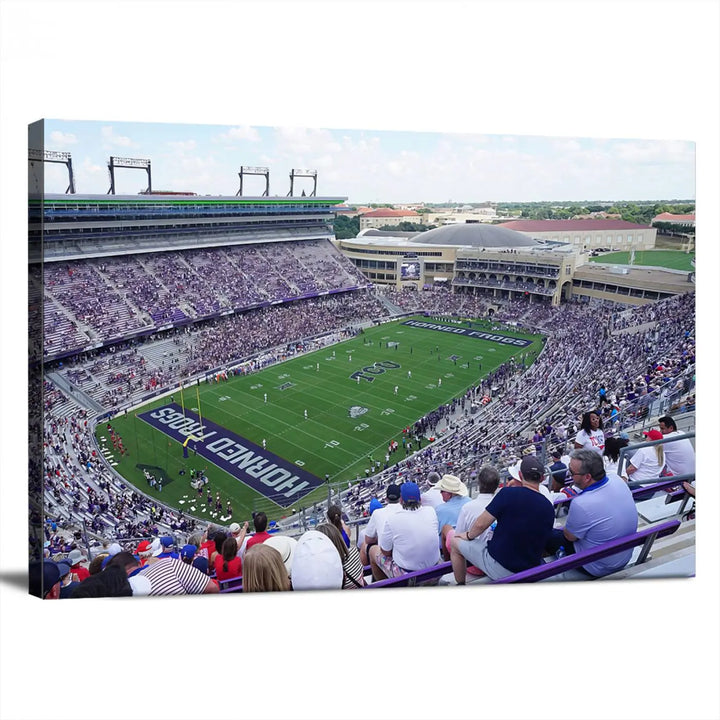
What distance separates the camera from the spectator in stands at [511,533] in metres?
4.17

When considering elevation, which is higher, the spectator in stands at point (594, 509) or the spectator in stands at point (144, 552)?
the spectator in stands at point (594, 509)

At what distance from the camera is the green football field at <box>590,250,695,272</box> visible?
31.4 meters

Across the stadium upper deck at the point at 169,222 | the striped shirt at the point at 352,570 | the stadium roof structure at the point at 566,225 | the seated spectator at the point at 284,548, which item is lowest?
the striped shirt at the point at 352,570

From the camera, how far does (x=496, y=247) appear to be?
43875 mm

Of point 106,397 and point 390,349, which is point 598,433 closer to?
point 106,397

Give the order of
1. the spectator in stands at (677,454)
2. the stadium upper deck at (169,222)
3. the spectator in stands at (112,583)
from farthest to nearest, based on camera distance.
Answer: the stadium upper deck at (169,222) → the spectator in stands at (677,454) → the spectator in stands at (112,583)

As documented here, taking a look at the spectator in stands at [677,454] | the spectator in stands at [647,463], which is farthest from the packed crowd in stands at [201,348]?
the spectator in stands at [677,454]

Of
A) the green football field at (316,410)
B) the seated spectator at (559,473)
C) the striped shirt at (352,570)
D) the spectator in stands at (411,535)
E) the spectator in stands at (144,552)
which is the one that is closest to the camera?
the spectator in stands at (411,535)

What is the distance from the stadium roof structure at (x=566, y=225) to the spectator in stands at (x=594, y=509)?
40.9 m

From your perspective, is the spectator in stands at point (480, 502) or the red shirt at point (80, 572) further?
the red shirt at point (80, 572)

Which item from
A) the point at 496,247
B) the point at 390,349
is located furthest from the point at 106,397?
the point at 496,247

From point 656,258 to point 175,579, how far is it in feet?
121

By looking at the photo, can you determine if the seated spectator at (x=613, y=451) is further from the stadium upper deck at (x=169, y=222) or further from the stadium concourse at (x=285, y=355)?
the stadium upper deck at (x=169, y=222)

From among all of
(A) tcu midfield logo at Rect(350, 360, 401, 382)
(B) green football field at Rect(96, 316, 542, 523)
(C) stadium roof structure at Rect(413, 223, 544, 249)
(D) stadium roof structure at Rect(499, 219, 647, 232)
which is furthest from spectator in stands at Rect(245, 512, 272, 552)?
(D) stadium roof structure at Rect(499, 219, 647, 232)
